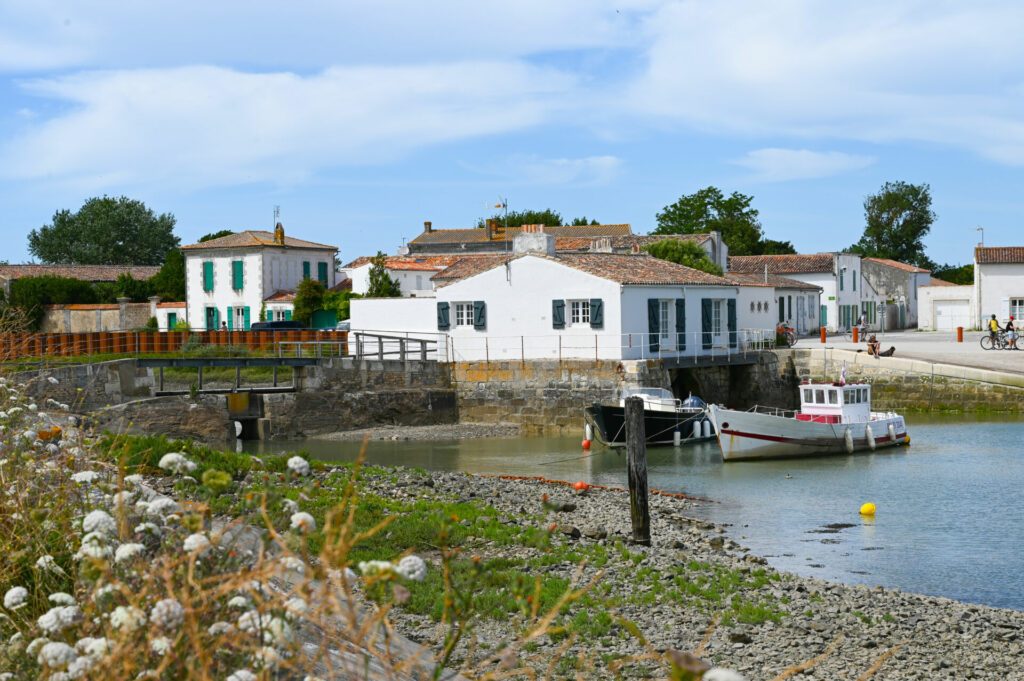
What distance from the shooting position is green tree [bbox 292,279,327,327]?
53.3 m

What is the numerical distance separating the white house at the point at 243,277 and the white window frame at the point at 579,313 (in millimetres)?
21091

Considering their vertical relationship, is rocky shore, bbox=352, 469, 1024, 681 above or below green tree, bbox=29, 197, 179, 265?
below

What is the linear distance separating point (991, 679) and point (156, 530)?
8.75 meters

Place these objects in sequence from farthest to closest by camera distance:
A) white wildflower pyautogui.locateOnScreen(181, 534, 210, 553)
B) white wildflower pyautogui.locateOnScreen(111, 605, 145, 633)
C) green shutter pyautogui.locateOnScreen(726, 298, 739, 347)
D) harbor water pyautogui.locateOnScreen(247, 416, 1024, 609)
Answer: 1. green shutter pyautogui.locateOnScreen(726, 298, 739, 347)
2. harbor water pyautogui.locateOnScreen(247, 416, 1024, 609)
3. white wildflower pyautogui.locateOnScreen(181, 534, 210, 553)
4. white wildflower pyautogui.locateOnScreen(111, 605, 145, 633)

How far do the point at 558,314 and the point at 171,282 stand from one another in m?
33.6

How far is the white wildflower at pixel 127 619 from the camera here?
407 centimetres

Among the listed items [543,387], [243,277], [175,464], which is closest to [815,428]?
[543,387]

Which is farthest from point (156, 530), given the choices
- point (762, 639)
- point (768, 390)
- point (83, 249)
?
point (83, 249)

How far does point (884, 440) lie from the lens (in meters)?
32.6

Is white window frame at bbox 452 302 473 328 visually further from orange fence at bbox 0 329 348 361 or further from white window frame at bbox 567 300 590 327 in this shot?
orange fence at bbox 0 329 348 361

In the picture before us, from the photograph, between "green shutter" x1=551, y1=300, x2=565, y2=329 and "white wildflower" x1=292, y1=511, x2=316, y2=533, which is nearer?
"white wildflower" x1=292, y1=511, x2=316, y2=533

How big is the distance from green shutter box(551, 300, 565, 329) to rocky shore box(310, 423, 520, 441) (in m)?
3.64

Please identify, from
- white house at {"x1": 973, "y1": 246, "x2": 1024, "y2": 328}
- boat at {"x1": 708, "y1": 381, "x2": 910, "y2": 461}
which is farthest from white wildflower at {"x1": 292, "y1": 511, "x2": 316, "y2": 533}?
white house at {"x1": 973, "y1": 246, "x2": 1024, "y2": 328}

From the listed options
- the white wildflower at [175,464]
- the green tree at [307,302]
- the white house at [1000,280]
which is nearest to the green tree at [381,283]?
the green tree at [307,302]
